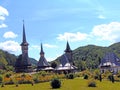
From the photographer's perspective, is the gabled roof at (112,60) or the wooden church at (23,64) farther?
the gabled roof at (112,60)

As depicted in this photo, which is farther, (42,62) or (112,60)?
(112,60)

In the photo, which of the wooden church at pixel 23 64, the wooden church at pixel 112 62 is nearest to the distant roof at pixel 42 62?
the wooden church at pixel 23 64

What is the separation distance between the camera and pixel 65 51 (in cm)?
11062

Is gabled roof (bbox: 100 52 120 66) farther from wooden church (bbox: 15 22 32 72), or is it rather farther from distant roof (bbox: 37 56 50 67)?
wooden church (bbox: 15 22 32 72)

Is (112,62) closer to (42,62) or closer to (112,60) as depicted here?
(112,60)

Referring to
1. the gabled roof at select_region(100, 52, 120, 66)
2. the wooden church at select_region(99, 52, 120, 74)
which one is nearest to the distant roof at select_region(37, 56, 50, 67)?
the wooden church at select_region(99, 52, 120, 74)

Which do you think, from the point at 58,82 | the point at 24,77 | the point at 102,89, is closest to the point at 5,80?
the point at 24,77

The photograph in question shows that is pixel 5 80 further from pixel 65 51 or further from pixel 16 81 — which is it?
pixel 65 51

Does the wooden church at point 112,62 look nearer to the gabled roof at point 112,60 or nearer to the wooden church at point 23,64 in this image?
the gabled roof at point 112,60

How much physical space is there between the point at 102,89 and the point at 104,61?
203ft

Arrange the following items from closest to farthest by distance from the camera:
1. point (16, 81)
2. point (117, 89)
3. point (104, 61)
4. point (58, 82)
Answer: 1. point (117, 89)
2. point (58, 82)
3. point (16, 81)
4. point (104, 61)

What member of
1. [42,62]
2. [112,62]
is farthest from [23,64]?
[112,62]

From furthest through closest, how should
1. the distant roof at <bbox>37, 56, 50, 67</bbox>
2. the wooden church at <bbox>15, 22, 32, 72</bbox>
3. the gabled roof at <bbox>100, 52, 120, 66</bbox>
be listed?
the gabled roof at <bbox>100, 52, 120, 66</bbox> → the distant roof at <bbox>37, 56, 50, 67</bbox> → the wooden church at <bbox>15, 22, 32, 72</bbox>

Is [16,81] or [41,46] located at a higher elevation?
[41,46]
